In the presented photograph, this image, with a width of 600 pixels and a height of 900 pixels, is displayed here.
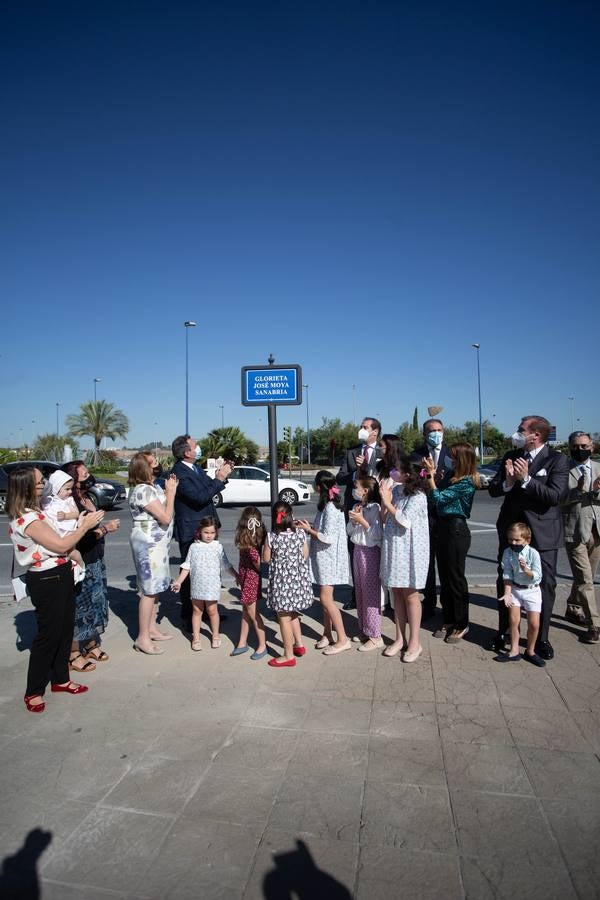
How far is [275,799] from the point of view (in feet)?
9.10

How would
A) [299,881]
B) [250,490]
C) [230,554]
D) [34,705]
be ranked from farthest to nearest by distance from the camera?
[250,490] → [230,554] → [34,705] → [299,881]

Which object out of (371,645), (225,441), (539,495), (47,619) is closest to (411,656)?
(371,645)

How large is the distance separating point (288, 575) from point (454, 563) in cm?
148

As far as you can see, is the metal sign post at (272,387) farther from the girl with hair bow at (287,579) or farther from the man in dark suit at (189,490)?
the girl with hair bow at (287,579)

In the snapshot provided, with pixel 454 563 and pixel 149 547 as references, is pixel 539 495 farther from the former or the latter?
pixel 149 547

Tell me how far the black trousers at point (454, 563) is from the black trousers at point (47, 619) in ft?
9.97

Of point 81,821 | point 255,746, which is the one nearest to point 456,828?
point 255,746

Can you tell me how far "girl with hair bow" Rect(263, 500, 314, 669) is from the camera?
4555 millimetres

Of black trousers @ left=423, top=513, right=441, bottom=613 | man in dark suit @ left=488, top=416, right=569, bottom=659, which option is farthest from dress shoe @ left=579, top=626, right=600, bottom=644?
black trousers @ left=423, top=513, right=441, bottom=613

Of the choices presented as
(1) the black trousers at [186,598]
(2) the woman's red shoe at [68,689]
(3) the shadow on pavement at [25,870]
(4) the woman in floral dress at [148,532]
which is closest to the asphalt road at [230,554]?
(1) the black trousers at [186,598]

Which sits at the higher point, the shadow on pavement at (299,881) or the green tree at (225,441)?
the green tree at (225,441)

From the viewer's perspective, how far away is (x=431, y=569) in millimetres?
5531

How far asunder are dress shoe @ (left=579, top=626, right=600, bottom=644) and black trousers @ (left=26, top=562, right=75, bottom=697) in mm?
4177

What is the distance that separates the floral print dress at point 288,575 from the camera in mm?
4555
